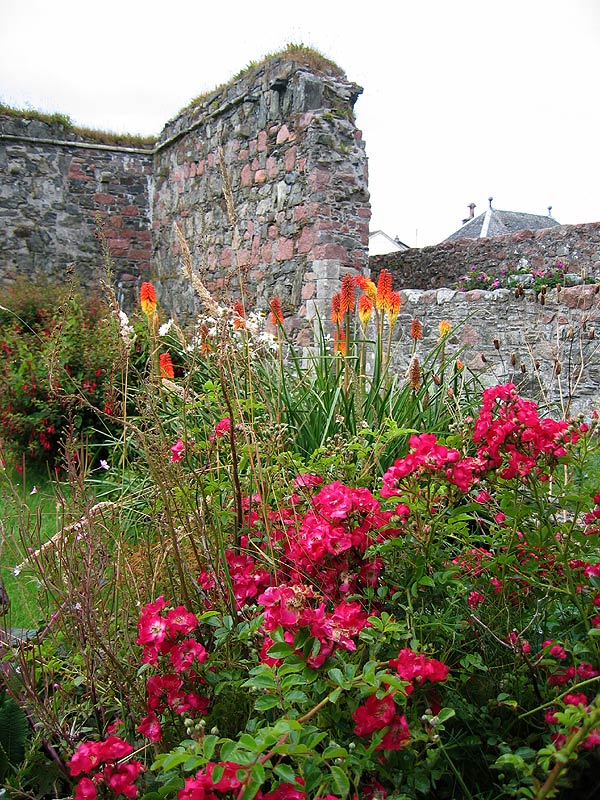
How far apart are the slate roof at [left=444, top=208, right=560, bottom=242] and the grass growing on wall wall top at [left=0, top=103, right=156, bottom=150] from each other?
9039 mm

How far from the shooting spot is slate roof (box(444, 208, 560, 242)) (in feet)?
57.2

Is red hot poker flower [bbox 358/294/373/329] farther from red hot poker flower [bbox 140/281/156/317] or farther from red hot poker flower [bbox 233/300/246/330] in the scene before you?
red hot poker flower [bbox 140/281/156/317]

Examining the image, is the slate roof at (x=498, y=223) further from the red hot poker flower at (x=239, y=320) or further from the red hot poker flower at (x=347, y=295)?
the red hot poker flower at (x=239, y=320)

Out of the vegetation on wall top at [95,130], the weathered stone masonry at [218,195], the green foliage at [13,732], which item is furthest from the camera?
the vegetation on wall top at [95,130]

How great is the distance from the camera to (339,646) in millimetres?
1159

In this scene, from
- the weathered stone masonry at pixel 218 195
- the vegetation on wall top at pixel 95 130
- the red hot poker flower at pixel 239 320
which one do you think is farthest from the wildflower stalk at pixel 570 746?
the vegetation on wall top at pixel 95 130

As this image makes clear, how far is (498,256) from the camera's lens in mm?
11500

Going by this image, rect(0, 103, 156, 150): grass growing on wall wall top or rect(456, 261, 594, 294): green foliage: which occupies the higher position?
rect(0, 103, 156, 150): grass growing on wall wall top

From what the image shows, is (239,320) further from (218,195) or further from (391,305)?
(218,195)

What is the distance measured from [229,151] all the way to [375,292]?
537cm

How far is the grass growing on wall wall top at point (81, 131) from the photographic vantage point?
390 inches

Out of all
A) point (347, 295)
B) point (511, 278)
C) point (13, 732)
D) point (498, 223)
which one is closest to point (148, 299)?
point (347, 295)

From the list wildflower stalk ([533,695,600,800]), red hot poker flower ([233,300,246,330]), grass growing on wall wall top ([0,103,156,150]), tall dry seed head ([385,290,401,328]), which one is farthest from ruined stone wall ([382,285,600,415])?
grass growing on wall wall top ([0,103,156,150])

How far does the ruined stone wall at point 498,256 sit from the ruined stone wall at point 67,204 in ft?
15.1
